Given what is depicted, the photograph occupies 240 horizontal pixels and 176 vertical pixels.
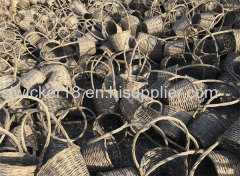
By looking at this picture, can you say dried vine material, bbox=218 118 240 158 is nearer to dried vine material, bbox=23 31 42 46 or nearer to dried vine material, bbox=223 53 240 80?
dried vine material, bbox=223 53 240 80

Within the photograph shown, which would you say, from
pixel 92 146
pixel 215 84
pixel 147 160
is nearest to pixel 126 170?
pixel 147 160

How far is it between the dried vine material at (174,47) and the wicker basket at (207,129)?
874 millimetres

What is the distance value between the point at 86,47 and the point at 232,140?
172 centimetres

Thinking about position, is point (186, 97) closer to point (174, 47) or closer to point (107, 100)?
point (107, 100)

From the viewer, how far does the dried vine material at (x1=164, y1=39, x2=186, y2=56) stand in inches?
84.3

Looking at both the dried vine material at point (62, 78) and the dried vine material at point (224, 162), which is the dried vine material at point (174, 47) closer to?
the dried vine material at point (62, 78)

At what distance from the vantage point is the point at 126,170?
1.20m

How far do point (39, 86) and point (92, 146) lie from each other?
85 cm

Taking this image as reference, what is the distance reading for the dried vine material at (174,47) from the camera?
7.02 ft

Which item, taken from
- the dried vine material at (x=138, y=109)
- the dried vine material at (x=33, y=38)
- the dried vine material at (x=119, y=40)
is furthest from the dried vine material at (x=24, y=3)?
the dried vine material at (x=138, y=109)

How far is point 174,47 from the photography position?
2.17 m

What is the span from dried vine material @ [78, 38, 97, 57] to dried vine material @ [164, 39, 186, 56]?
0.82 metres

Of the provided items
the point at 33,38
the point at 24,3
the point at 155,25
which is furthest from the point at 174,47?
the point at 24,3

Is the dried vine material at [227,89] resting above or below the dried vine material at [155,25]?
below
